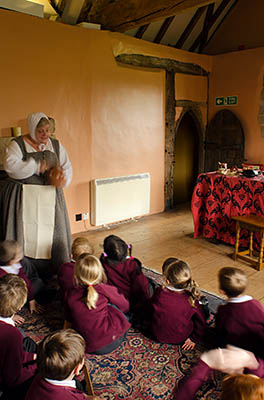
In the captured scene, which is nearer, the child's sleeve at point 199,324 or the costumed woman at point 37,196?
the child's sleeve at point 199,324

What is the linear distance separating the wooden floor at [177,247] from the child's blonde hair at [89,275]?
0.93 m

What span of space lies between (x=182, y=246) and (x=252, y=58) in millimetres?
3454

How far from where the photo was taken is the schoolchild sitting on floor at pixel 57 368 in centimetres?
121

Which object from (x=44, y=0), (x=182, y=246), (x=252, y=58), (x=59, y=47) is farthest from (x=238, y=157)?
(x=44, y=0)

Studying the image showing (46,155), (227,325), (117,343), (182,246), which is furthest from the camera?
(182,246)

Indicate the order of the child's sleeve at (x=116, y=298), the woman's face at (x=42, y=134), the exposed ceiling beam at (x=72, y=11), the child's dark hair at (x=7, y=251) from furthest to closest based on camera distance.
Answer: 1. the exposed ceiling beam at (x=72, y=11)
2. the woman's face at (x=42, y=134)
3. the child's dark hair at (x=7, y=251)
4. the child's sleeve at (x=116, y=298)

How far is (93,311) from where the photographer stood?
204 centimetres

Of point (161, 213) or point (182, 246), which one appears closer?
point (182, 246)

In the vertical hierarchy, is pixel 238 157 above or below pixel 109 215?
above

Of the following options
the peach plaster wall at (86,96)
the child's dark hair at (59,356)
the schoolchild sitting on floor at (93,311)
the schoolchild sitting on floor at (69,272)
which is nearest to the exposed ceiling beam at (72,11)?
the peach plaster wall at (86,96)

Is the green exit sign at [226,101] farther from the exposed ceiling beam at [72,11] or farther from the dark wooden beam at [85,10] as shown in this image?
the exposed ceiling beam at [72,11]

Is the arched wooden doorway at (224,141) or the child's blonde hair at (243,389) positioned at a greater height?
the arched wooden doorway at (224,141)

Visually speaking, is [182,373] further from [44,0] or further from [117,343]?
[44,0]

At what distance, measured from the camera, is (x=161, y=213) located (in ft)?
19.1
